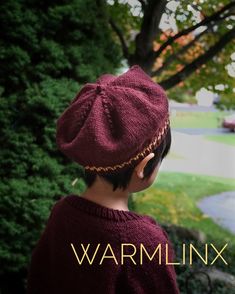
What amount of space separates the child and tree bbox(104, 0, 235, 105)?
48.8 inches

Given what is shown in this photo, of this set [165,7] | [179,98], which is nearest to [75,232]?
[165,7]

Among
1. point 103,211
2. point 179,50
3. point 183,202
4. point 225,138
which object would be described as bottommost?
point 183,202

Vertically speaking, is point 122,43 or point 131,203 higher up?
point 122,43

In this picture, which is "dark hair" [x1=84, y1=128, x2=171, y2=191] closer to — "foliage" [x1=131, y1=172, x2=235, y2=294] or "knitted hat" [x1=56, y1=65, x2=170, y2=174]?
"knitted hat" [x1=56, y1=65, x2=170, y2=174]

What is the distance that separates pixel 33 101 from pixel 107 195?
79 centimetres

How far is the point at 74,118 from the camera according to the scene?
124cm

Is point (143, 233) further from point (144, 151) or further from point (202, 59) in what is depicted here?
point (202, 59)

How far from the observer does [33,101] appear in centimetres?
190

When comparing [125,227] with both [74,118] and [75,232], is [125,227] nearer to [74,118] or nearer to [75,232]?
[75,232]

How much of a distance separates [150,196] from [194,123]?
0.57 m

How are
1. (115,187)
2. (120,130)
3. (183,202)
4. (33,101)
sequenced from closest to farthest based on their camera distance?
(120,130)
(115,187)
(33,101)
(183,202)

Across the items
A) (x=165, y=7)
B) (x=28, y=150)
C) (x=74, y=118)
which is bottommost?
(x=28, y=150)

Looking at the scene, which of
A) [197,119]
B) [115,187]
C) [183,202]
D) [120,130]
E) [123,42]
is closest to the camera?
[120,130]

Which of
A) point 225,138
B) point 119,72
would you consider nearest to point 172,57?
point 119,72
